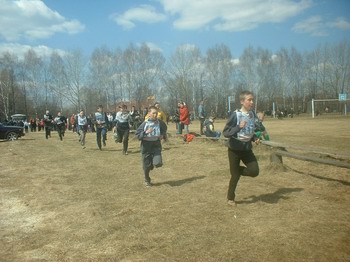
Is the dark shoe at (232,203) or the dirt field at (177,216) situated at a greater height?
the dark shoe at (232,203)

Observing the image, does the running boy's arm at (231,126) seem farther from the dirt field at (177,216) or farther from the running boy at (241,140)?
the dirt field at (177,216)

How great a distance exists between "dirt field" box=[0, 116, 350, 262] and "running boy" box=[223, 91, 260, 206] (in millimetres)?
556

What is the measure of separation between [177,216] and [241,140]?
1605 millimetres

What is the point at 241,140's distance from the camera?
5859mm

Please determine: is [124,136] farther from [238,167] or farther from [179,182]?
[238,167]

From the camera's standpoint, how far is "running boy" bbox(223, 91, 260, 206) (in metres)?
5.83

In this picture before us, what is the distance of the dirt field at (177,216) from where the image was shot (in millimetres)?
4238

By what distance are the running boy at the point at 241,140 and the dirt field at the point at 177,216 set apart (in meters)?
0.56

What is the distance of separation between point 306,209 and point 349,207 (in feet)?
2.30

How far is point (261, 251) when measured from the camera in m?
4.10

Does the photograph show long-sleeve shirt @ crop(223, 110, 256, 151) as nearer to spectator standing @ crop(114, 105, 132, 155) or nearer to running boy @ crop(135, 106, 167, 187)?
running boy @ crop(135, 106, 167, 187)

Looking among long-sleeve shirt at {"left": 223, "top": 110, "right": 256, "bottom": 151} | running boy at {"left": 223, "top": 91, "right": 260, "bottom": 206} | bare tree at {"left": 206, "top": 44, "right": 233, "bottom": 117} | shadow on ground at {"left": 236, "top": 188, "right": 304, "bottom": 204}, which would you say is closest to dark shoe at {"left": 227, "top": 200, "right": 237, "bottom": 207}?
running boy at {"left": 223, "top": 91, "right": 260, "bottom": 206}

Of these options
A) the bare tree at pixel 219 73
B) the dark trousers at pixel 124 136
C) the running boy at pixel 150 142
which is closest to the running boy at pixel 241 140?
the running boy at pixel 150 142

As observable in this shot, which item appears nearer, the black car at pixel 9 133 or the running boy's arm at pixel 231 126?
the running boy's arm at pixel 231 126
